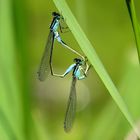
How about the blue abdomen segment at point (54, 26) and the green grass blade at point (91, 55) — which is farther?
the blue abdomen segment at point (54, 26)

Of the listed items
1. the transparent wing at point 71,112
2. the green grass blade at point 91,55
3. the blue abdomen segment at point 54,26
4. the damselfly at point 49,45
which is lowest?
the transparent wing at point 71,112

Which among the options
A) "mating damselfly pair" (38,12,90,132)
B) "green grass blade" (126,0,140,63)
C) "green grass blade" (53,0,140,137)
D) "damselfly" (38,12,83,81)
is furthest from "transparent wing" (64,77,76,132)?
"green grass blade" (126,0,140,63)

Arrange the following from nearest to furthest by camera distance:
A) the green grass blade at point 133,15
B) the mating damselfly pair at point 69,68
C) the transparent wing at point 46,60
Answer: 1. the green grass blade at point 133,15
2. the mating damselfly pair at point 69,68
3. the transparent wing at point 46,60

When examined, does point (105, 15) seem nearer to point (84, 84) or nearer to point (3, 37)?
point (84, 84)

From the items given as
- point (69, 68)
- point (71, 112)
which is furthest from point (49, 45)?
point (71, 112)

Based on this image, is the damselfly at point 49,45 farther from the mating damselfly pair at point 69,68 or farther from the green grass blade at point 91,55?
the green grass blade at point 91,55

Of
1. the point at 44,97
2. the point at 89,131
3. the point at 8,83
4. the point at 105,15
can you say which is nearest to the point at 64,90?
the point at 44,97

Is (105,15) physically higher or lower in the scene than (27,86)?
higher

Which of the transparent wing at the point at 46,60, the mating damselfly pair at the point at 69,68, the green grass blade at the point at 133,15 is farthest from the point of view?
the transparent wing at the point at 46,60

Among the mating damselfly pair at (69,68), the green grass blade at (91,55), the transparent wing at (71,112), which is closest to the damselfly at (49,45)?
the mating damselfly pair at (69,68)

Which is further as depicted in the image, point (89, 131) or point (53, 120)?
point (53, 120)

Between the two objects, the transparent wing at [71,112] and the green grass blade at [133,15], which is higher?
the green grass blade at [133,15]
